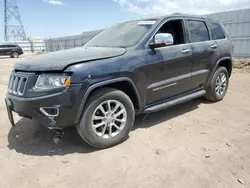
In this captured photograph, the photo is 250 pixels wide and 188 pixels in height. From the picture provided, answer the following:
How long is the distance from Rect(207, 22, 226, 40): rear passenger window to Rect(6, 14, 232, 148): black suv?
13.9 inches

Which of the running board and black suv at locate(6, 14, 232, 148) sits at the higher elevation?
black suv at locate(6, 14, 232, 148)

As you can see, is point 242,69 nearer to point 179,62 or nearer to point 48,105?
point 179,62

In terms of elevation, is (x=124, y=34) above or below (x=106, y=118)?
above

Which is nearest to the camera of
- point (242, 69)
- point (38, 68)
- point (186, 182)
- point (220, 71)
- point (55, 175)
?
point (186, 182)

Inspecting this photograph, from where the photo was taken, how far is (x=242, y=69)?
9812 millimetres

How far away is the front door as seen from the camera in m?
3.46

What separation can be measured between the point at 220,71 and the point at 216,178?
120 inches

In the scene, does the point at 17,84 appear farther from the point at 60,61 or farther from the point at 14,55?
the point at 14,55

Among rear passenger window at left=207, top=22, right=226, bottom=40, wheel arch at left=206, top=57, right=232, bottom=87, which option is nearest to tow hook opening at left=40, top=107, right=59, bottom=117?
wheel arch at left=206, top=57, right=232, bottom=87

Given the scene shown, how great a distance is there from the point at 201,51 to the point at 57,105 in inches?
115

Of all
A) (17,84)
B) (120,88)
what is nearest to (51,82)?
(17,84)

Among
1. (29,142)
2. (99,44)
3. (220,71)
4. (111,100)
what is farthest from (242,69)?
(29,142)

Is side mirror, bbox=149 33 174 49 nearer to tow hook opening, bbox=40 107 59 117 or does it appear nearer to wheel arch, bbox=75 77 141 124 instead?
wheel arch, bbox=75 77 141 124

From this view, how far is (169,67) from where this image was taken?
12.1ft
